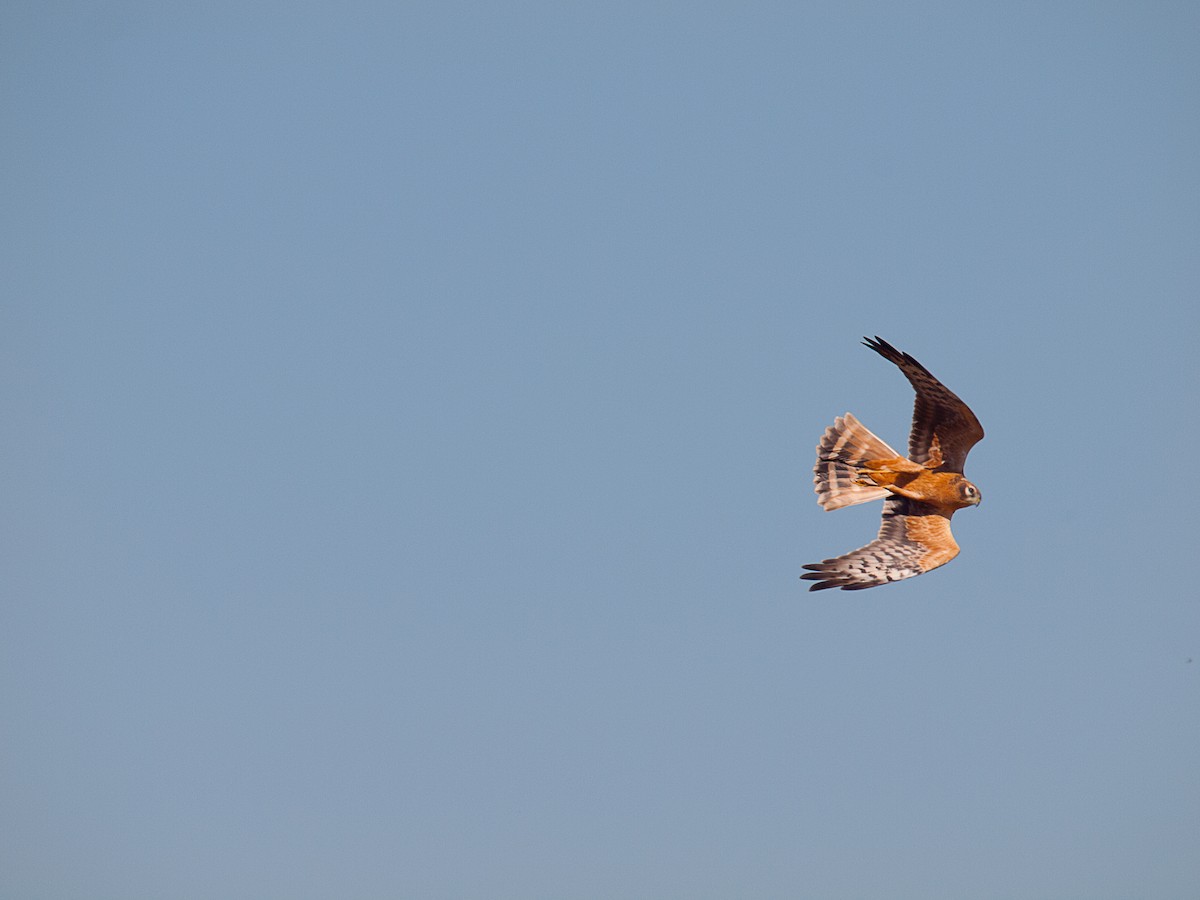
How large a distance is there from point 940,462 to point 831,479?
44.5 inches

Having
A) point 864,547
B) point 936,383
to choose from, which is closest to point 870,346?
point 936,383

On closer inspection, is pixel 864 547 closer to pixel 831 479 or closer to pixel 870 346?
pixel 831 479

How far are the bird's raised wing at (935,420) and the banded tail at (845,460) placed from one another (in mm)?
372

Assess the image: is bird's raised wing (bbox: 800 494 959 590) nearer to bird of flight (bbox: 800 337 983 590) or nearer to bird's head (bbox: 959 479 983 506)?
bird of flight (bbox: 800 337 983 590)

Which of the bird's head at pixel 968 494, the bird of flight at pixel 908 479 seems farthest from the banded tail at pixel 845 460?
the bird's head at pixel 968 494

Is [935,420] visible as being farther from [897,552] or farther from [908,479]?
[897,552]

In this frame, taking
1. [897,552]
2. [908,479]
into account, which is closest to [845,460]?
[908,479]

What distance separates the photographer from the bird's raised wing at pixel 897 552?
15.1m

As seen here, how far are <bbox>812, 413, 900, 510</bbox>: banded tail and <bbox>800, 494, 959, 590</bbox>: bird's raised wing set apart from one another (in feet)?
1.14

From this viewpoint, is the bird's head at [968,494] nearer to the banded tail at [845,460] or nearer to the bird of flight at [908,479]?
the bird of flight at [908,479]

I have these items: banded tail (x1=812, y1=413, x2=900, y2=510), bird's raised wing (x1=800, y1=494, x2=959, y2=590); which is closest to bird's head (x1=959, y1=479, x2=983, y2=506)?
bird's raised wing (x1=800, y1=494, x2=959, y2=590)

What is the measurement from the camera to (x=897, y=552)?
15.9m

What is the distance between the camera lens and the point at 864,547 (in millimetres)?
15961

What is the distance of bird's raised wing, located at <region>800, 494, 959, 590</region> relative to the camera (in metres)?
15.1
